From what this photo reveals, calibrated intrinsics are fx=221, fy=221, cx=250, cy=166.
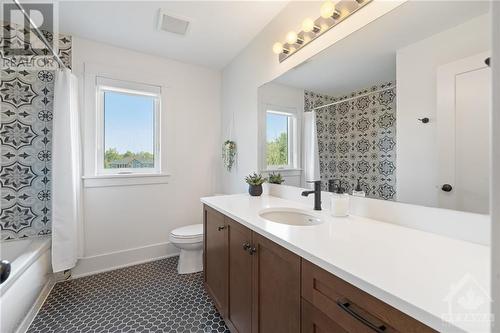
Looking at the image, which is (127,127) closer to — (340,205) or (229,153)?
(229,153)

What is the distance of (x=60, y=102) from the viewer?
75.9 inches

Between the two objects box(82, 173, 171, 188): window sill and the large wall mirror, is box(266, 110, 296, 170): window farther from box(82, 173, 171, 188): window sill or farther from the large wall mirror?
box(82, 173, 171, 188): window sill

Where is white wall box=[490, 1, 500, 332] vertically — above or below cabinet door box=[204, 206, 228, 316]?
above

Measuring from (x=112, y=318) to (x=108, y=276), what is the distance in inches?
28.1

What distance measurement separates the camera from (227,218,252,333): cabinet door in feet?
3.82

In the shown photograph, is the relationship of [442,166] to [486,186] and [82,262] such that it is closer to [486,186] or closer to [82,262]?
[486,186]

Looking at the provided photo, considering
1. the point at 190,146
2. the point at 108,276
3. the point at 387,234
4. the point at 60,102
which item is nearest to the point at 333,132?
the point at 387,234

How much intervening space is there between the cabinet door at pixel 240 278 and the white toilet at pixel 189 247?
860 millimetres

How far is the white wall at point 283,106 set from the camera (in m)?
1.74

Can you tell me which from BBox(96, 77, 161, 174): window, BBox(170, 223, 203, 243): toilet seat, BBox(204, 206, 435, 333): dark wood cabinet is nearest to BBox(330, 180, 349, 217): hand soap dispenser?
BBox(204, 206, 435, 333): dark wood cabinet

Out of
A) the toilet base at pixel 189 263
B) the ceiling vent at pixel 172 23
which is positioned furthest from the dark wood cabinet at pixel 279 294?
the ceiling vent at pixel 172 23

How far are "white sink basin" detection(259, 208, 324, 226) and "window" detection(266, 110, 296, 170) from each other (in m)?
0.47

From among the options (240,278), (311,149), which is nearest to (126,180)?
(240,278)

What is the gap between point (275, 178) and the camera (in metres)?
1.98
